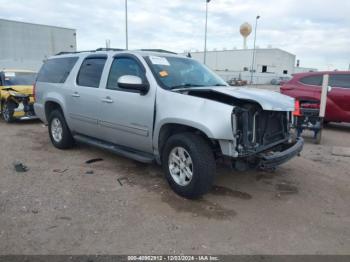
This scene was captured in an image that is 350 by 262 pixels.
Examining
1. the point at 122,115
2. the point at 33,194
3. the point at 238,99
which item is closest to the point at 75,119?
the point at 122,115

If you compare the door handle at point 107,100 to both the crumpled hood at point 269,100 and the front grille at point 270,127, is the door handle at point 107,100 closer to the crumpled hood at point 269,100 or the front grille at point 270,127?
the crumpled hood at point 269,100

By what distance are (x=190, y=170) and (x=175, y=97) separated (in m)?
0.95

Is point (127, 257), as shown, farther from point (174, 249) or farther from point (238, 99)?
point (238, 99)

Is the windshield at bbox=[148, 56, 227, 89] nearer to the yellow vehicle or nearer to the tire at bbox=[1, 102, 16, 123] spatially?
the yellow vehicle

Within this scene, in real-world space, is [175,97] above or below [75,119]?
above

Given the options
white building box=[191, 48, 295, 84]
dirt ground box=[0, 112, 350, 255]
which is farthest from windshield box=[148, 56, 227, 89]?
white building box=[191, 48, 295, 84]

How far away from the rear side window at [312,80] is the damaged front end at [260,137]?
5.45 metres

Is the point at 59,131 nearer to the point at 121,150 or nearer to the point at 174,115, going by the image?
the point at 121,150

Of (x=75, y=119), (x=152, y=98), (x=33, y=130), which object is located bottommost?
(x=33, y=130)

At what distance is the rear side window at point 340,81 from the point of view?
339 inches

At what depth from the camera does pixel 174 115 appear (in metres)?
3.81

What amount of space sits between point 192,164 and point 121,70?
80.7 inches

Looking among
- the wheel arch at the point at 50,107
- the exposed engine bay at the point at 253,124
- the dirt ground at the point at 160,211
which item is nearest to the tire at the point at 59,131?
the wheel arch at the point at 50,107

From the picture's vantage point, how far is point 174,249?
283 cm
